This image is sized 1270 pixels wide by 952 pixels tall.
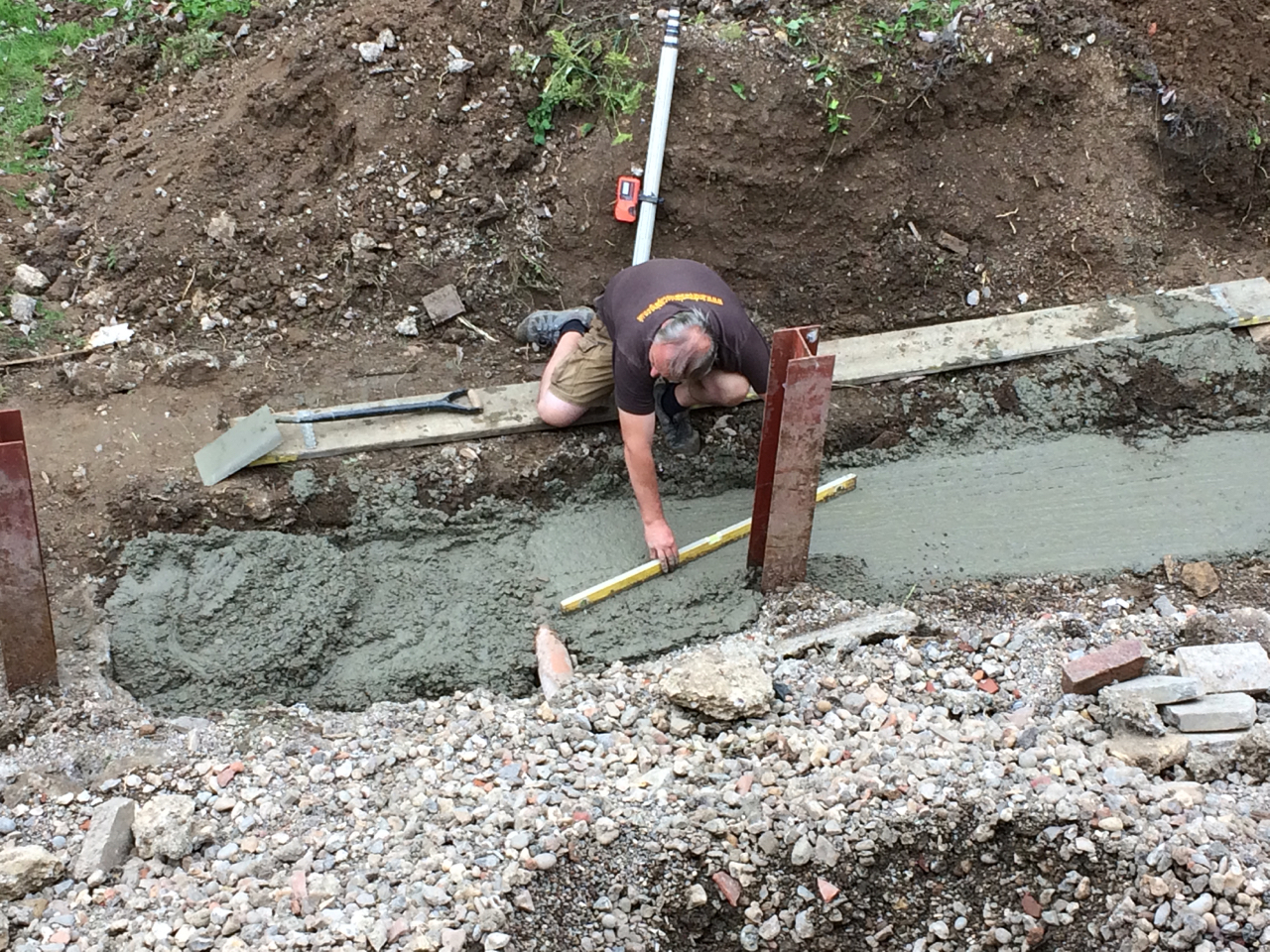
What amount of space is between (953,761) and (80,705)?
3.03m

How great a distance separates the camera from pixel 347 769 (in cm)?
352

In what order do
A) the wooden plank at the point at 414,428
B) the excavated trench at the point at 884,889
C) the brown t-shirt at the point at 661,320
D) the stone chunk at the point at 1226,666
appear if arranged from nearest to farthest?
the excavated trench at the point at 884,889 → the stone chunk at the point at 1226,666 → the brown t-shirt at the point at 661,320 → the wooden plank at the point at 414,428

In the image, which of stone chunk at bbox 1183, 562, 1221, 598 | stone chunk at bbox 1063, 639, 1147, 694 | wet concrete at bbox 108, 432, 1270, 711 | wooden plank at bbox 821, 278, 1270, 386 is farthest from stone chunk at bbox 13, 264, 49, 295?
stone chunk at bbox 1183, 562, 1221, 598

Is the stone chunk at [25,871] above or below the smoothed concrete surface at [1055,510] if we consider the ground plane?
below

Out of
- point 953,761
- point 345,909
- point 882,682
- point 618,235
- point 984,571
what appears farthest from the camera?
point 618,235

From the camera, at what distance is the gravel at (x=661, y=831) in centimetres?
298

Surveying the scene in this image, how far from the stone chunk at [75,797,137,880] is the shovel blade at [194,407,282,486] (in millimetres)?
1666

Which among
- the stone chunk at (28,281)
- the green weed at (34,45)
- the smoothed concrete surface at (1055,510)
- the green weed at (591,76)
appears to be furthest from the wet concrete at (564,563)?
the green weed at (34,45)

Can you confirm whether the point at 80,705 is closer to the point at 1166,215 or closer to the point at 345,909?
the point at 345,909

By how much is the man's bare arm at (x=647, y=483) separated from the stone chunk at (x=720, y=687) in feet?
2.59

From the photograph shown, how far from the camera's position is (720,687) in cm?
357

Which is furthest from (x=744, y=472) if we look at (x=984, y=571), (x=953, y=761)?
(x=953, y=761)

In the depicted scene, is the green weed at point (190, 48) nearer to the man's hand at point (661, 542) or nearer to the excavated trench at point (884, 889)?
the man's hand at point (661, 542)

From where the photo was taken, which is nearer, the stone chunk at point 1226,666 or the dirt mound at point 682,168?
the stone chunk at point 1226,666
